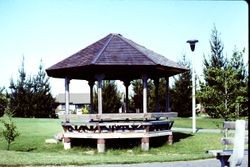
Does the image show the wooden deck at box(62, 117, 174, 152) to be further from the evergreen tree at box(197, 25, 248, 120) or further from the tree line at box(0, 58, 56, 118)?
the tree line at box(0, 58, 56, 118)

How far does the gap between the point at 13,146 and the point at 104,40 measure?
7.68 m

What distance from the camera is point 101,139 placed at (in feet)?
61.0

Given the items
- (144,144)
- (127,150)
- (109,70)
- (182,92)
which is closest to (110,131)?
(127,150)

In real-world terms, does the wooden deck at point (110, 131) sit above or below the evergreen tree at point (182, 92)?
below

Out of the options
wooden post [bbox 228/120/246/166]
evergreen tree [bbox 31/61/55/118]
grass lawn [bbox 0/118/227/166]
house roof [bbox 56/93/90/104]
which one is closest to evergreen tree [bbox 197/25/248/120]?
grass lawn [bbox 0/118/227/166]

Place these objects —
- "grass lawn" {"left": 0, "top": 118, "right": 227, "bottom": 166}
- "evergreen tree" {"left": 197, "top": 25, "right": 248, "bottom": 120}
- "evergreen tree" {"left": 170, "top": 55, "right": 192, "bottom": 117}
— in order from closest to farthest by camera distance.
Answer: "grass lawn" {"left": 0, "top": 118, "right": 227, "bottom": 166} → "evergreen tree" {"left": 197, "top": 25, "right": 248, "bottom": 120} → "evergreen tree" {"left": 170, "top": 55, "right": 192, "bottom": 117}

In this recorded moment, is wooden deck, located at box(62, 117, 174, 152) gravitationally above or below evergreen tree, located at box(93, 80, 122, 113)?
below

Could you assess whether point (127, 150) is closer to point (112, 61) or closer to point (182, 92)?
point (112, 61)

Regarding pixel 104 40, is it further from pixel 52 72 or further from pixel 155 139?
pixel 155 139

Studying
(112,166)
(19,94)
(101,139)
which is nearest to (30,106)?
(19,94)

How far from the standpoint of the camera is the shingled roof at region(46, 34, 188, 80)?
1927cm

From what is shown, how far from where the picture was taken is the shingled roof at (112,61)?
63.2 feet

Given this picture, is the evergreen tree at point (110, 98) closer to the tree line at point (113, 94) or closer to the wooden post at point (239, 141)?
the tree line at point (113, 94)

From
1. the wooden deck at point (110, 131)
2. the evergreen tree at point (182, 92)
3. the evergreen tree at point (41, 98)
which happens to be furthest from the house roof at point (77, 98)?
the wooden deck at point (110, 131)
